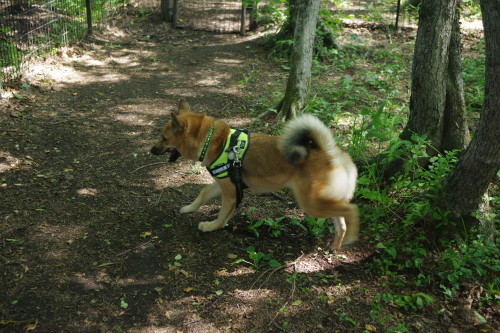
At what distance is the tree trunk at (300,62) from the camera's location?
732 cm

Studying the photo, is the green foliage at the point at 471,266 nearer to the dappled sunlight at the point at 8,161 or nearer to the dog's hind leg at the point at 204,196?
the dog's hind leg at the point at 204,196

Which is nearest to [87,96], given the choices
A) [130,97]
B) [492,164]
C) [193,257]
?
[130,97]

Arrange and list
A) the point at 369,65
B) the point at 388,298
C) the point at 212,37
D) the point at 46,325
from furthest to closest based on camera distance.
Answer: the point at 212,37 → the point at 369,65 → the point at 388,298 → the point at 46,325

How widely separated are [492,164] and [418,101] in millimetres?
1427

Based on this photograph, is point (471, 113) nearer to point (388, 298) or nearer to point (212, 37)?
point (388, 298)

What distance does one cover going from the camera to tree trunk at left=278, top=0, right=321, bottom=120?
288 inches

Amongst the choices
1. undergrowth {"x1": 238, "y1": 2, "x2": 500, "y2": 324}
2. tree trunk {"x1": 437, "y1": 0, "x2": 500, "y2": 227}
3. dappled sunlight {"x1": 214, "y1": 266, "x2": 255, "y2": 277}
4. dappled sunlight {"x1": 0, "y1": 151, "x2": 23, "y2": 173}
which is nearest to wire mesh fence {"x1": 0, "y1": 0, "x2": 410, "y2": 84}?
dappled sunlight {"x1": 0, "y1": 151, "x2": 23, "y2": 173}

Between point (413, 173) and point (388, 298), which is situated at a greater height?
point (413, 173)

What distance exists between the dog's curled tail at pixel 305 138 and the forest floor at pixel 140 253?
3.81 feet

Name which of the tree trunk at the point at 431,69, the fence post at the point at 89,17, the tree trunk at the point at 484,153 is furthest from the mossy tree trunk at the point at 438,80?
the fence post at the point at 89,17

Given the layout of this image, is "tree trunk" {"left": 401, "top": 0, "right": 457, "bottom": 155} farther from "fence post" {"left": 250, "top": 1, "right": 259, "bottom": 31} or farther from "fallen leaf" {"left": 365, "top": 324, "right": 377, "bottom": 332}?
"fence post" {"left": 250, "top": 1, "right": 259, "bottom": 31}

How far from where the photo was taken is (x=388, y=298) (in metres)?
3.85

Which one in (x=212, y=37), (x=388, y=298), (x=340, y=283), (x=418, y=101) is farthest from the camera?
(x=212, y=37)

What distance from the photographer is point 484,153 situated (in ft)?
13.0
